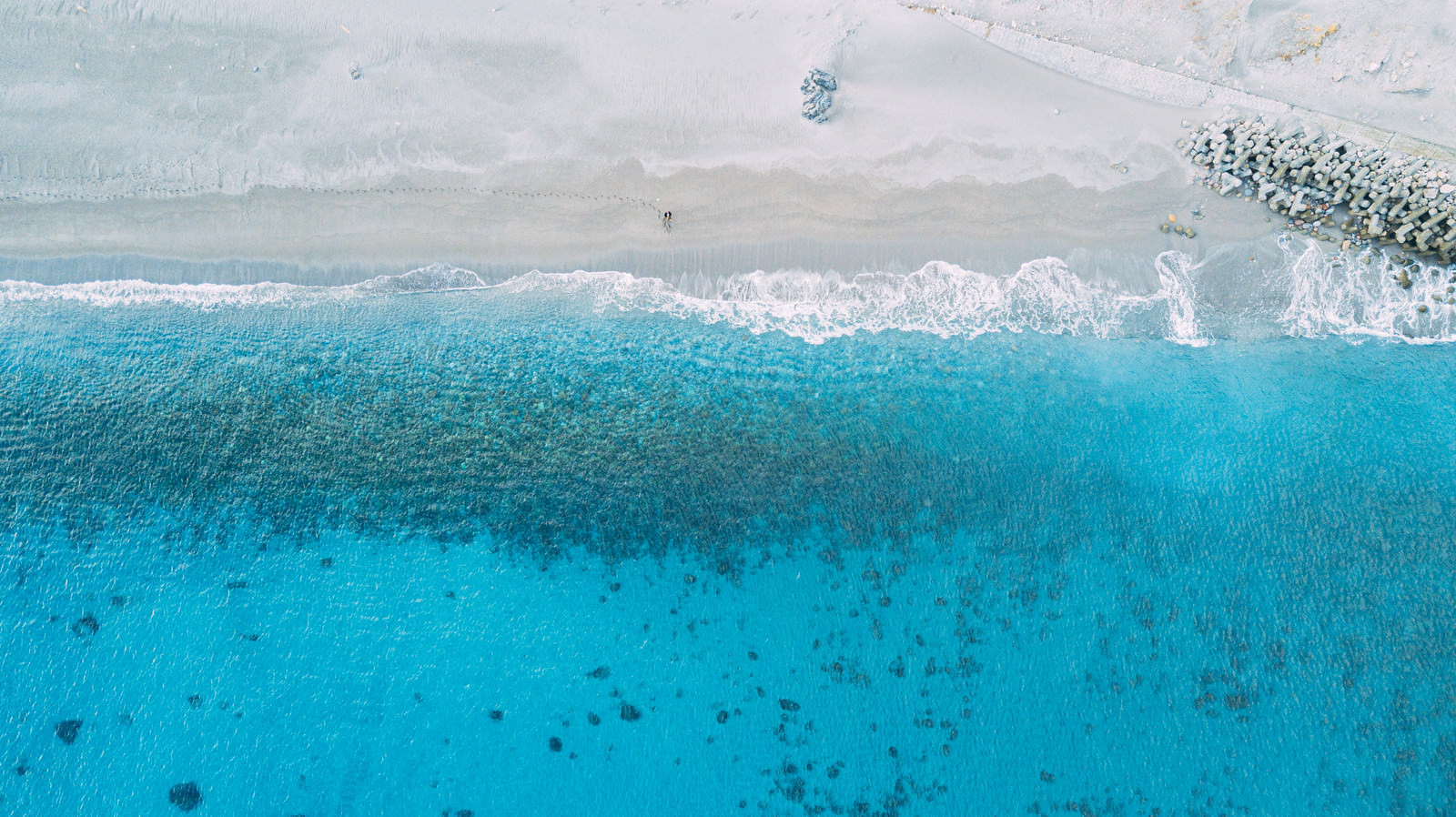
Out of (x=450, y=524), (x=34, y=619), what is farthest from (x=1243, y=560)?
(x=34, y=619)

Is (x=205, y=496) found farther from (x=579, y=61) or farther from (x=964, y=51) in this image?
(x=964, y=51)

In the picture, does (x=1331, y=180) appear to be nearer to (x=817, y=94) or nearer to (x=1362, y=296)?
(x=1362, y=296)

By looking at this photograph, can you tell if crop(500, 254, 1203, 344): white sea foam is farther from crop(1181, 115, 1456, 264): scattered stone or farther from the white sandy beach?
crop(1181, 115, 1456, 264): scattered stone

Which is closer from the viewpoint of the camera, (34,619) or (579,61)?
(34,619)

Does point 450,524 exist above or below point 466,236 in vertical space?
below

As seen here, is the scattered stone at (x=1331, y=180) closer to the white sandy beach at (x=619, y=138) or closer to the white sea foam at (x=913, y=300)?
the white sandy beach at (x=619, y=138)

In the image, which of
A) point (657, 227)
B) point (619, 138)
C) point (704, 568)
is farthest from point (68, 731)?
point (619, 138)

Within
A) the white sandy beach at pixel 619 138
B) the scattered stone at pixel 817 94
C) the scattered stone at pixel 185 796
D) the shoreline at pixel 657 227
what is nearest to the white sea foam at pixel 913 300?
the shoreline at pixel 657 227
